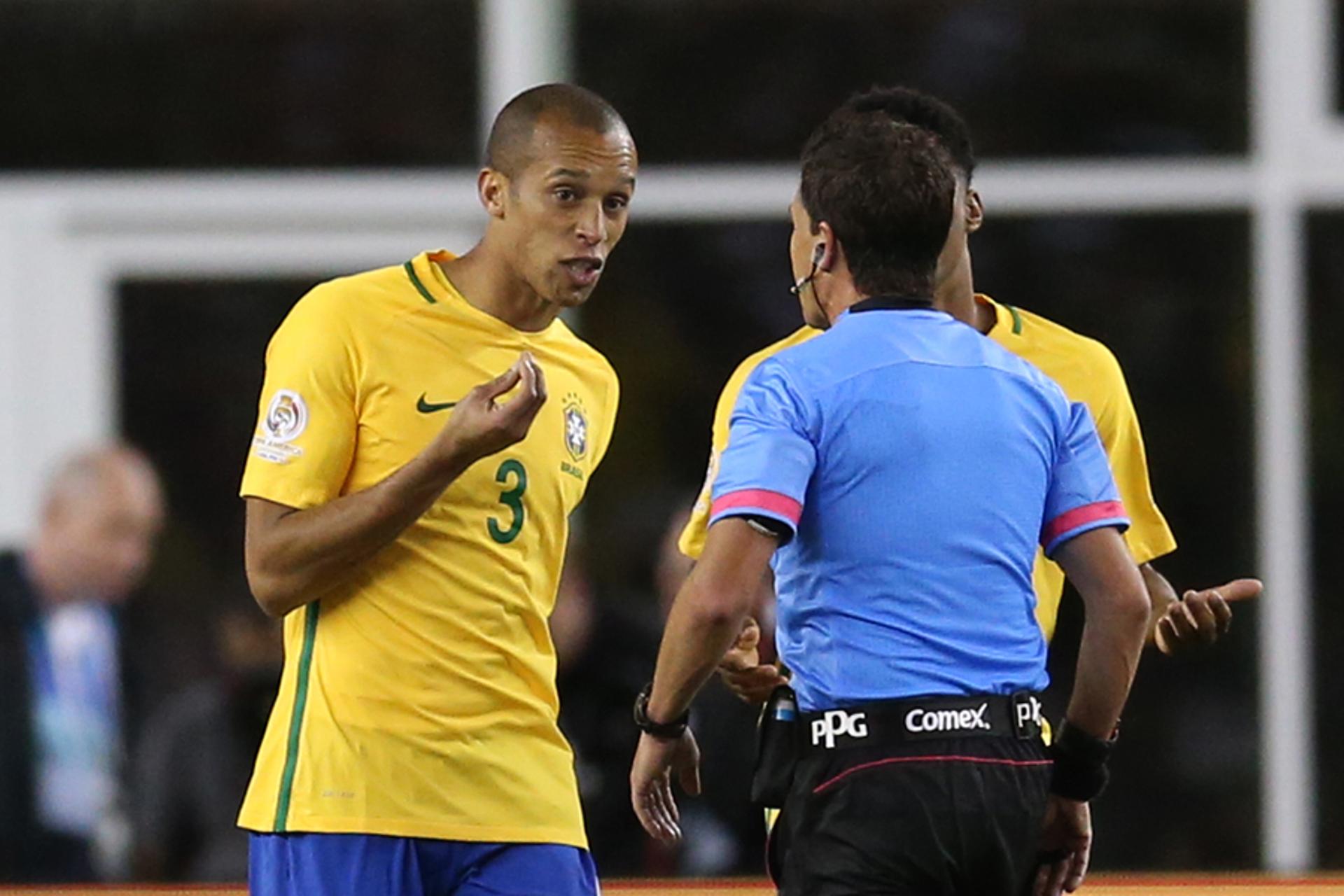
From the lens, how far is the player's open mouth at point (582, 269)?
376 centimetres

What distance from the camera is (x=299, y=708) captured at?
367cm

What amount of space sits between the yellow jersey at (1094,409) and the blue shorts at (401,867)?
2.02 ft

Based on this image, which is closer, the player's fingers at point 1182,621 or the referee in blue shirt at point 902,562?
the referee in blue shirt at point 902,562

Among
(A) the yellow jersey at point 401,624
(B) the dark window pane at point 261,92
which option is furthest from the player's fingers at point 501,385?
(B) the dark window pane at point 261,92

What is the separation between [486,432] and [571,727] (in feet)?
9.58

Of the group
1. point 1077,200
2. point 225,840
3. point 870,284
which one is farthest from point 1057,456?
point 1077,200

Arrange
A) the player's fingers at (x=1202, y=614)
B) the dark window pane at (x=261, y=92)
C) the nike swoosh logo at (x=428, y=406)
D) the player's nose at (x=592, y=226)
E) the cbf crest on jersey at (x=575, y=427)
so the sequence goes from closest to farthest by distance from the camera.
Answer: the player's fingers at (x=1202, y=614), the nike swoosh logo at (x=428, y=406), the player's nose at (x=592, y=226), the cbf crest on jersey at (x=575, y=427), the dark window pane at (x=261, y=92)

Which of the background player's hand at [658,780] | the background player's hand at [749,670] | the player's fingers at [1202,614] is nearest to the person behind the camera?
the background player's hand at [658,780]

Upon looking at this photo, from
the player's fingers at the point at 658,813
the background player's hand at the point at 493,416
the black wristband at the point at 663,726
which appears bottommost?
the player's fingers at the point at 658,813

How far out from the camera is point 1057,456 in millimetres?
3252

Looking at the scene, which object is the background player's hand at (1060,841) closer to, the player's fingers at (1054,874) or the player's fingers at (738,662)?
the player's fingers at (1054,874)

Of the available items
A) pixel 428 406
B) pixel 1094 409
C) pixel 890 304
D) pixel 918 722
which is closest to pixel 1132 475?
pixel 1094 409

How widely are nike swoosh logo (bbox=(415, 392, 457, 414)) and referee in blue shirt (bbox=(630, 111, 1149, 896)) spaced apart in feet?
2.08

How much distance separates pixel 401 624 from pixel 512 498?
0.26 metres
